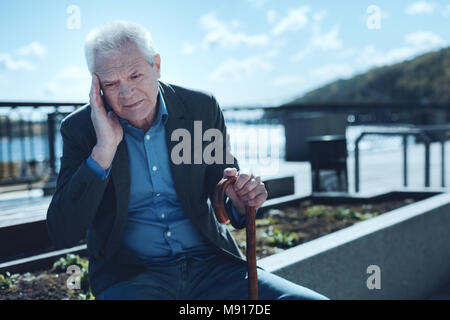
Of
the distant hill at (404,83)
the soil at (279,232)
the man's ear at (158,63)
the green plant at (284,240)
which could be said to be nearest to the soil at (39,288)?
the soil at (279,232)

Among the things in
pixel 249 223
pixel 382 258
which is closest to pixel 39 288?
pixel 249 223

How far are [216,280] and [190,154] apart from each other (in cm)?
52

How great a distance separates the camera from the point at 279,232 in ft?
12.5

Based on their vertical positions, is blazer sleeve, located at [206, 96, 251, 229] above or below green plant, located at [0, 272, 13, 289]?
above

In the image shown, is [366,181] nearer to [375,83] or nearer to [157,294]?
[157,294]

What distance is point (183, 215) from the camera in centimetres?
205

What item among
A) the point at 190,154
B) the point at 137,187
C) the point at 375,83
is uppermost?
the point at 375,83

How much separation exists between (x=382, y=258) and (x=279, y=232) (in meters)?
0.78

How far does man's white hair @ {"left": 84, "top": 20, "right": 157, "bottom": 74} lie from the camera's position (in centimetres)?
178

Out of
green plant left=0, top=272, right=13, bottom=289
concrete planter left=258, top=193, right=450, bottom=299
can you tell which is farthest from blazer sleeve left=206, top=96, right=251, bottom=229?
green plant left=0, top=272, right=13, bottom=289

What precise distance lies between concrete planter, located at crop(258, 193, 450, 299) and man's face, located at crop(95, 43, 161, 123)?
3.78 ft

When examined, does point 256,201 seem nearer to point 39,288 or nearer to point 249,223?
point 249,223
